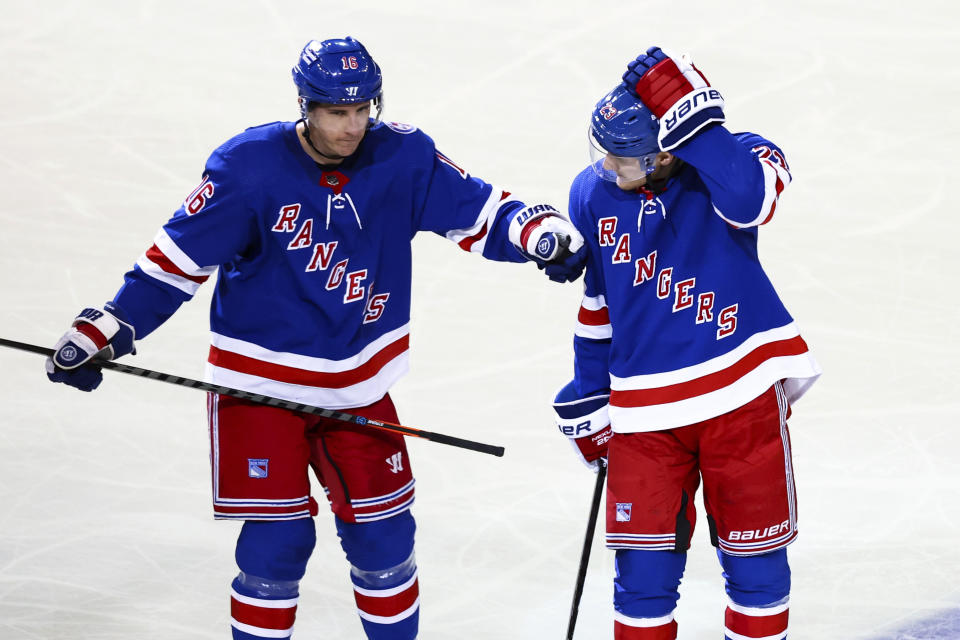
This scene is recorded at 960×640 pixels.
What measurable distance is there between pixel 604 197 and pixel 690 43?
4.65 metres

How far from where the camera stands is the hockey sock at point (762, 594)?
10.1 feet

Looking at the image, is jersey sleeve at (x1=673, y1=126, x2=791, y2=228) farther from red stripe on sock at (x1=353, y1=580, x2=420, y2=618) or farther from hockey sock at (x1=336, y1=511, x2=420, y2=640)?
red stripe on sock at (x1=353, y1=580, x2=420, y2=618)

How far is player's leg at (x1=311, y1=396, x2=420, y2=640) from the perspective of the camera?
3.28 metres

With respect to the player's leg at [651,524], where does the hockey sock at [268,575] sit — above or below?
below

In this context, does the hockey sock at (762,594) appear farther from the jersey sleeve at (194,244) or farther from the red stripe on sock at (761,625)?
the jersey sleeve at (194,244)

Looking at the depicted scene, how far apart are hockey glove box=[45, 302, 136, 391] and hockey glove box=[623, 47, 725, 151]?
1.22 metres

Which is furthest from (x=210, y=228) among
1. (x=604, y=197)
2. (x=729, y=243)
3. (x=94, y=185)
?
(x=94, y=185)

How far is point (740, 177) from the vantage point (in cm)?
279

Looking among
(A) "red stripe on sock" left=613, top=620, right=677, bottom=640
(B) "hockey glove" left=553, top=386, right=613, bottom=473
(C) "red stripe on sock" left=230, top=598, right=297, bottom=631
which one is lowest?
(C) "red stripe on sock" left=230, top=598, right=297, bottom=631

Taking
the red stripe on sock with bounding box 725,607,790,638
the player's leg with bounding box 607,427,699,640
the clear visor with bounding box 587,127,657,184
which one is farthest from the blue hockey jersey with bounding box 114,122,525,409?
the red stripe on sock with bounding box 725,607,790,638

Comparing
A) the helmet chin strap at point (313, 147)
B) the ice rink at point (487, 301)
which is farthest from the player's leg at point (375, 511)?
the helmet chin strap at point (313, 147)

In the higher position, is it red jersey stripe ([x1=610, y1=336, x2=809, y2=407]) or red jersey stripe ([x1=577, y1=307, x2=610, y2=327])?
red jersey stripe ([x1=577, y1=307, x2=610, y2=327])

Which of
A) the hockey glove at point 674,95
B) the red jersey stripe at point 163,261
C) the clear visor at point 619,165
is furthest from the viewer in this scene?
the red jersey stripe at point 163,261

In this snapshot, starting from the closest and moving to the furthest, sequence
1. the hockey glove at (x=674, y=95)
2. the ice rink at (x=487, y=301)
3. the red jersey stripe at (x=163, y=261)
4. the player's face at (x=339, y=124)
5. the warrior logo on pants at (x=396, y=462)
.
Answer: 1. the hockey glove at (x=674, y=95)
2. the player's face at (x=339, y=124)
3. the red jersey stripe at (x=163, y=261)
4. the warrior logo on pants at (x=396, y=462)
5. the ice rink at (x=487, y=301)
